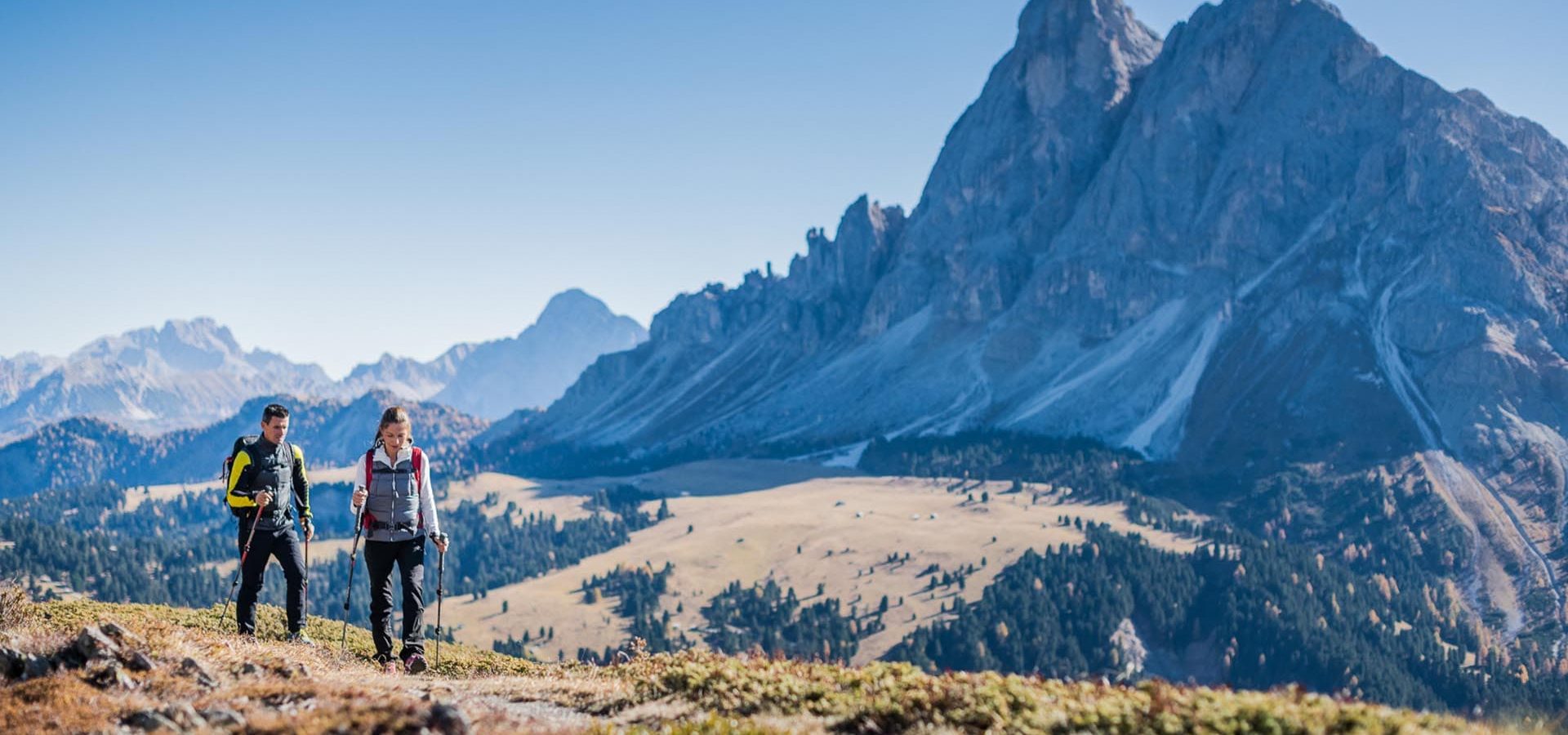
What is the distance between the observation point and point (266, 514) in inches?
776

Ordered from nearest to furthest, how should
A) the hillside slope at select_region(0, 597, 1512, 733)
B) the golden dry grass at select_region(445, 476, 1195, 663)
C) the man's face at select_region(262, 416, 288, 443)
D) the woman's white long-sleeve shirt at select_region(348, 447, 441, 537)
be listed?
the hillside slope at select_region(0, 597, 1512, 733) → the woman's white long-sleeve shirt at select_region(348, 447, 441, 537) → the man's face at select_region(262, 416, 288, 443) → the golden dry grass at select_region(445, 476, 1195, 663)

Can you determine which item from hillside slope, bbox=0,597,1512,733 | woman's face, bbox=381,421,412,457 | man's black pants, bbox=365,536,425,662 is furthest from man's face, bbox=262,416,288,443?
hillside slope, bbox=0,597,1512,733

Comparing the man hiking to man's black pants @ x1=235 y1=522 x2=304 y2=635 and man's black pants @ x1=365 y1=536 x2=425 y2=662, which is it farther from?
man's black pants @ x1=365 y1=536 x2=425 y2=662

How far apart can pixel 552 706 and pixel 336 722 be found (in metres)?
4.23

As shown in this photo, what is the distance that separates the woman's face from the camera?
18234 millimetres

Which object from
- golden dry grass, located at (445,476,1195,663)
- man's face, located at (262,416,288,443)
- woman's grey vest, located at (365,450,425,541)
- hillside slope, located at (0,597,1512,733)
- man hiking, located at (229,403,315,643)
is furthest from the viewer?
golden dry grass, located at (445,476,1195,663)

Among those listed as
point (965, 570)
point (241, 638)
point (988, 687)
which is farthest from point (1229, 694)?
point (965, 570)

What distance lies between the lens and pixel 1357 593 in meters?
159

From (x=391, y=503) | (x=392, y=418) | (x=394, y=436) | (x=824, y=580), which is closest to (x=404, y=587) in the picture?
(x=391, y=503)

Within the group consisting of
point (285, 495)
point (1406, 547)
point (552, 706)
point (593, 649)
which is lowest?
point (593, 649)

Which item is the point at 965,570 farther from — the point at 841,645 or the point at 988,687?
the point at 988,687

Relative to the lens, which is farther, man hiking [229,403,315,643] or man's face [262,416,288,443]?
man's face [262,416,288,443]

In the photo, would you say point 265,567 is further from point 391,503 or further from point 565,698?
point 565,698

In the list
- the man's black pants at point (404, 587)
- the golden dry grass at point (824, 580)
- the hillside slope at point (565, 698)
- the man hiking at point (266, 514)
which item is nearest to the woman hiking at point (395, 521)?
the man's black pants at point (404, 587)
